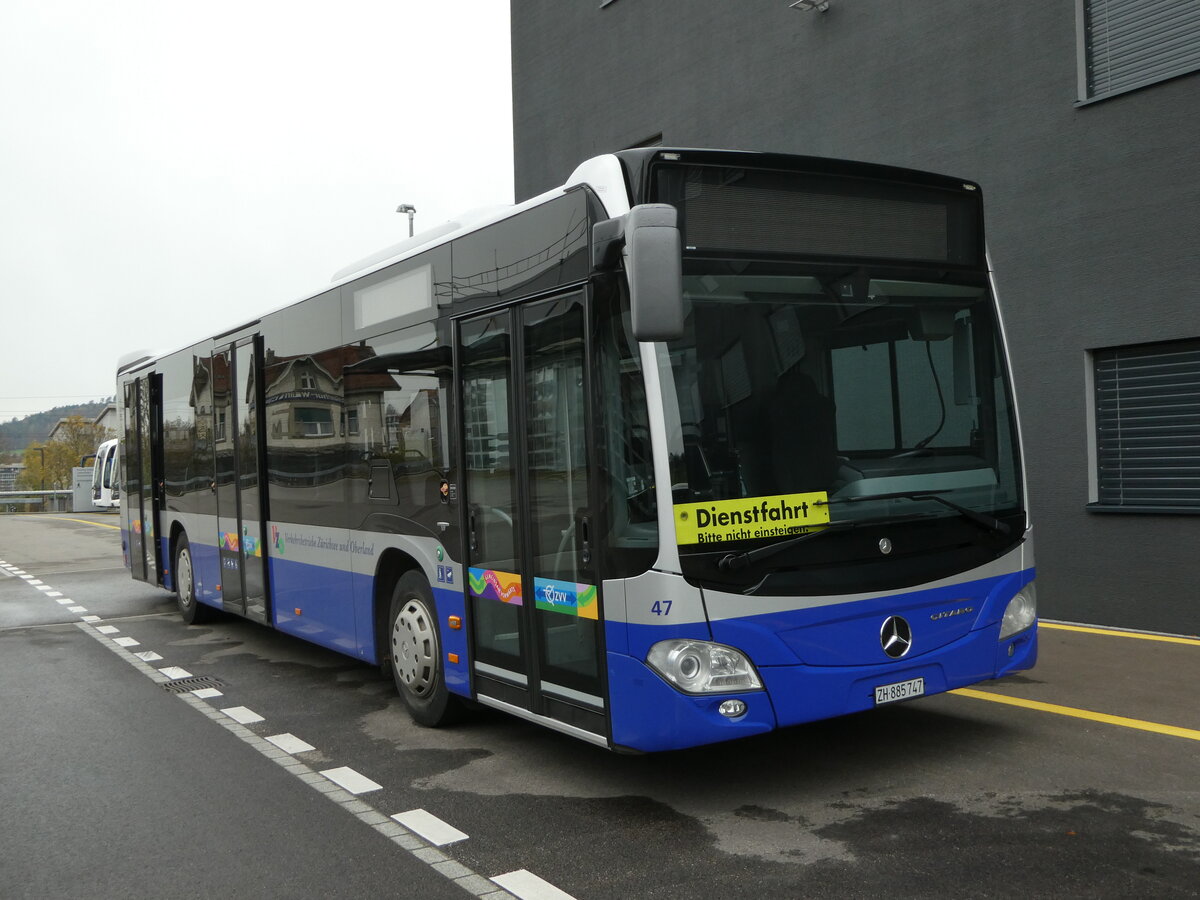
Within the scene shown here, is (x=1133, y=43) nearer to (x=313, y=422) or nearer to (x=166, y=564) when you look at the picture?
(x=313, y=422)

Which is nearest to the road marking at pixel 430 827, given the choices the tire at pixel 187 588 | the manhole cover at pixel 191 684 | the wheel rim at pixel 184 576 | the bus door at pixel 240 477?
the manhole cover at pixel 191 684

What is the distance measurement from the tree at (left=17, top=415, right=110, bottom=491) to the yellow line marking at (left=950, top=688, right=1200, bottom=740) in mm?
85323

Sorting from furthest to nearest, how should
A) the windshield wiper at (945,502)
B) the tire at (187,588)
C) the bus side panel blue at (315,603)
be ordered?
the tire at (187,588), the bus side panel blue at (315,603), the windshield wiper at (945,502)

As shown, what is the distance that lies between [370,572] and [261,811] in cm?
222

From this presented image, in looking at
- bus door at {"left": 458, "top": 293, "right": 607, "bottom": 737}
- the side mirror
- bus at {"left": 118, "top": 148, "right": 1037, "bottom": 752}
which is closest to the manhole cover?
bus at {"left": 118, "top": 148, "right": 1037, "bottom": 752}

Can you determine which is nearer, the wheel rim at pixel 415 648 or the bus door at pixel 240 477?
the wheel rim at pixel 415 648

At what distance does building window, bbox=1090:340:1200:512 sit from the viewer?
9469 millimetres

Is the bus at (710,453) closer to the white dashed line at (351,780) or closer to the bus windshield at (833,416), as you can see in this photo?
the bus windshield at (833,416)

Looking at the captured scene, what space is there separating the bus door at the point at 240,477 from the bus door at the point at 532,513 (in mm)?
3861

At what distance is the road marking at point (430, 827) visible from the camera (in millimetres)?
4983

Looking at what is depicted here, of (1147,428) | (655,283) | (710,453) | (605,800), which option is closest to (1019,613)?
(710,453)

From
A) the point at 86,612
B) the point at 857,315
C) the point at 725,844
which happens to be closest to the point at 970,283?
the point at 857,315

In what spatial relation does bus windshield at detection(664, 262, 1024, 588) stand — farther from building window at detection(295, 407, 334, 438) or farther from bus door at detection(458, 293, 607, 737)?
building window at detection(295, 407, 334, 438)

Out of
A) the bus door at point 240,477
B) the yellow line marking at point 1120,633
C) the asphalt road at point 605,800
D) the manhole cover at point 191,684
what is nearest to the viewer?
the asphalt road at point 605,800
